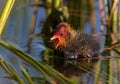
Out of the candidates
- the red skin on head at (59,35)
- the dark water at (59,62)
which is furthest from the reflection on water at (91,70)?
the red skin on head at (59,35)

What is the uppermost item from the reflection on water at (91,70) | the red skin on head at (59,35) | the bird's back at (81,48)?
the red skin on head at (59,35)

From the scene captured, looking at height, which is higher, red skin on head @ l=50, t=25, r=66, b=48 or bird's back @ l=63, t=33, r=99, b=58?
red skin on head @ l=50, t=25, r=66, b=48

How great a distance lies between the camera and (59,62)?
3.92 meters

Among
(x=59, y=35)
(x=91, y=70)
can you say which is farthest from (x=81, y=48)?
(x=91, y=70)

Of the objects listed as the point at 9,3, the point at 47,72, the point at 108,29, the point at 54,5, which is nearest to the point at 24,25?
the point at 54,5

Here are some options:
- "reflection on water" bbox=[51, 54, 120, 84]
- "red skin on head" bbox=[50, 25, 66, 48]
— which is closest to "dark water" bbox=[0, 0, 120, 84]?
"reflection on water" bbox=[51, 54, 120, 84]

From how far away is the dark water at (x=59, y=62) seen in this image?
3.39 metres

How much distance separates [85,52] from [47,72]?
4.14 ft

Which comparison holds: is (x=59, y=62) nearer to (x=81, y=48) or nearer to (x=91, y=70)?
(x=81, y=48)

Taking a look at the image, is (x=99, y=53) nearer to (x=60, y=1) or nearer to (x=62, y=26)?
(x=62, y=26)

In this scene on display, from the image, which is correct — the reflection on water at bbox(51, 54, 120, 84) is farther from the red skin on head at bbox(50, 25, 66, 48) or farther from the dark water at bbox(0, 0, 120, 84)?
the red skin on head at bbox(50, 25, 66, 48)

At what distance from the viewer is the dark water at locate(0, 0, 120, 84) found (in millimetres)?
3389

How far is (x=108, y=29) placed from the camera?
5.34 meters

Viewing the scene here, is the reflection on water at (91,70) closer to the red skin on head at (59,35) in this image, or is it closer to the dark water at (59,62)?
the dark water at (59,62)
